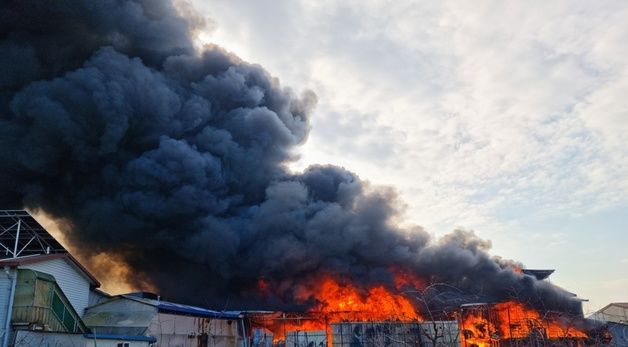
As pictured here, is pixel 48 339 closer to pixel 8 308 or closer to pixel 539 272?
pixel 8 308

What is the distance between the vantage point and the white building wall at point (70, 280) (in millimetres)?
28422

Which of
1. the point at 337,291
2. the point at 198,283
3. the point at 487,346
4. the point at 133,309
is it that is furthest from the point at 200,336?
the point at 487,346

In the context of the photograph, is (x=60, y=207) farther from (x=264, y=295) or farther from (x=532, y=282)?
(x=532, y=282)

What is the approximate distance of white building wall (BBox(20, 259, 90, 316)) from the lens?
1119 inches

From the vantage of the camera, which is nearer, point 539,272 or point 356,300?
point 356,300

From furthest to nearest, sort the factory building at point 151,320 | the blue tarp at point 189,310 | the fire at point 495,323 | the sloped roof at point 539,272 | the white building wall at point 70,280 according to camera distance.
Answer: the sloped roof at point 539,272
the fire at point 495,323
the blue tarp at point 189,310
the factory building at point 151,320
the white building wall at point 70,280

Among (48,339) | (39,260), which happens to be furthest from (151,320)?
(39,260)

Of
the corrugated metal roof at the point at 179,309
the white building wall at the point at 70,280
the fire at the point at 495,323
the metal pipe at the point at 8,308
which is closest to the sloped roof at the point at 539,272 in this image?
the fire at the point at 495,323

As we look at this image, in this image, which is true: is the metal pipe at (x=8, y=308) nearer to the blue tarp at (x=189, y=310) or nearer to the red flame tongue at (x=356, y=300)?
the blue tarp at (x=189, y=310)

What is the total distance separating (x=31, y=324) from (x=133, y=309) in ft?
22.7

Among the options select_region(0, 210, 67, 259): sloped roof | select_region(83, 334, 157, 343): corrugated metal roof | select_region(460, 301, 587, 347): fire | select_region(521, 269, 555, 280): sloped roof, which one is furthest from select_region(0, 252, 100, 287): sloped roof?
select_region(521, 269, 555, 280): sloped roof

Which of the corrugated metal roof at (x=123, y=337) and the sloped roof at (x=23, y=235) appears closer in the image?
the corrugated metal roof at (x=123, y=337)

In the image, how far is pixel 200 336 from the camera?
115 feet

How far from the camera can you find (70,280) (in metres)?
30.6
